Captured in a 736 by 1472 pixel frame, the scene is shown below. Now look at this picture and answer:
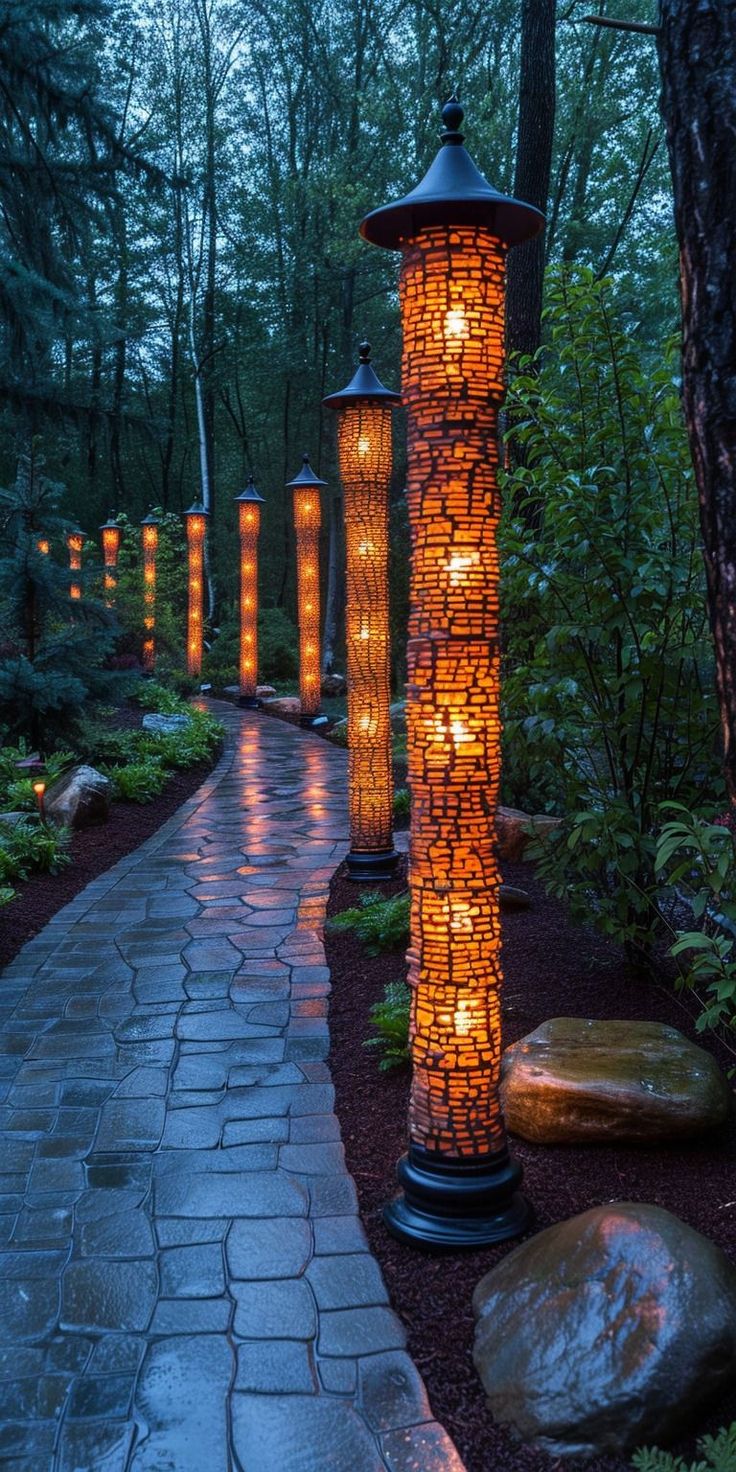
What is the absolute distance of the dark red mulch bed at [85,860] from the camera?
6.58 metres

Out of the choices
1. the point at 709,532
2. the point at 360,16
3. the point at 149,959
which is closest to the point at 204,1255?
the point at 709,532

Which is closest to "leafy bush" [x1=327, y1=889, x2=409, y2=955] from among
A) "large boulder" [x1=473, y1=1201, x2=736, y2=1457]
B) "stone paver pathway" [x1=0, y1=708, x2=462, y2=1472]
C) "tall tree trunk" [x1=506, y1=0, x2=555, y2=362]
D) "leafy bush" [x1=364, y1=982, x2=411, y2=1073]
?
"stone paver pathway" [x1=0, y1=708, x2=462, y2=1472]

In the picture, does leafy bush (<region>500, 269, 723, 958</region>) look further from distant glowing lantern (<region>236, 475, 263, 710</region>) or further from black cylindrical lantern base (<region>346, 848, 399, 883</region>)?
distant glowing lantern (<region>236, 475, 263, 710</region>)

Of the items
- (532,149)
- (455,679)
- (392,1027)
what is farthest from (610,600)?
(532,149)

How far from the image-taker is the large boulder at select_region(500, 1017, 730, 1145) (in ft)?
11.3

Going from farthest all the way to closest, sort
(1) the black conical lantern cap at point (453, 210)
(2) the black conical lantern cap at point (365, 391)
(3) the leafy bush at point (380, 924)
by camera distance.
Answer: (2) the black conical lantern cap at point (365, 391) < (3) the leafy bush at point (380, 924) < (1) the black conical lantern cap at point (453, 210)

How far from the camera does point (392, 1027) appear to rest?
4418 millimetres

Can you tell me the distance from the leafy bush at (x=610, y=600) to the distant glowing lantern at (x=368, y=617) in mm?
2551

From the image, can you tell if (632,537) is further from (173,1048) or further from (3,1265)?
(3,1265)

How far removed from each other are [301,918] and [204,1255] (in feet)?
11.9

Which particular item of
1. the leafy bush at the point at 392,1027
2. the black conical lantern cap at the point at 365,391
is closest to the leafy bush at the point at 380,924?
the leafy bush at the point at 392,1027

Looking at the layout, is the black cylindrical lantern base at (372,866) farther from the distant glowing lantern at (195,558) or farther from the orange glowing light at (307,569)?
the distant glowing lantern at (195,558)

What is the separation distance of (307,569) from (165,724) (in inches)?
147

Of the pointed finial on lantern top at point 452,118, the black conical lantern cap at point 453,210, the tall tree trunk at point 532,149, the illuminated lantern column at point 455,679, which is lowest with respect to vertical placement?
the illuminated lantern column at point 455,679
